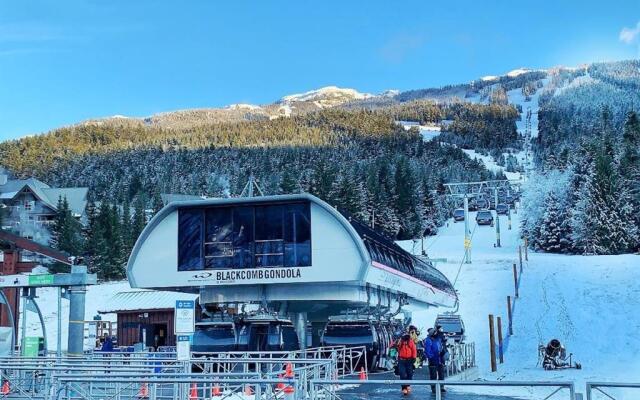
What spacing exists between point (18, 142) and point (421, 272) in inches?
6102

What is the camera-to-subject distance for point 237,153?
173 metres

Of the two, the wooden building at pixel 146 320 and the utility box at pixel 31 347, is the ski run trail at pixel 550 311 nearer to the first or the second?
the wooden building at pixel 146 320

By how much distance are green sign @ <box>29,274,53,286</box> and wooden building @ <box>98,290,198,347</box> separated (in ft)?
67.7

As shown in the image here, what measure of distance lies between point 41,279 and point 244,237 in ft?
27.2

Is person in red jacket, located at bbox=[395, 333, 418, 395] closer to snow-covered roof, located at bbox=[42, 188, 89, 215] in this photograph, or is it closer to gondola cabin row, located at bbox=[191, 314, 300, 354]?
gondola cabin row, located at bbox=[191, 314, 300, 354]

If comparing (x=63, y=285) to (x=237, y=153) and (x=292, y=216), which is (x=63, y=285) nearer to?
(x=292, y=216)

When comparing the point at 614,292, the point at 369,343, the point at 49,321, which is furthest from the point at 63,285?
the point at 49,321

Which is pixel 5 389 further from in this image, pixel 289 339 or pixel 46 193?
pixel 46 193

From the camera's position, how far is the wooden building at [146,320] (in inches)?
1631

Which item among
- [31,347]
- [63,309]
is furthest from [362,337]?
[63,309]

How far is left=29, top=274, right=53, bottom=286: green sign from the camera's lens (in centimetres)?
1991

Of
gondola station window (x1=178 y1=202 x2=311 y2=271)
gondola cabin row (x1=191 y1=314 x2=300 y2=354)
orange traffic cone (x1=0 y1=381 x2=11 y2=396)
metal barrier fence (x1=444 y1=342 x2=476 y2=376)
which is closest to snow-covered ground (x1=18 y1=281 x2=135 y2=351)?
gondola cabin row (x1=191 y1=314 x2=300 y2=354)

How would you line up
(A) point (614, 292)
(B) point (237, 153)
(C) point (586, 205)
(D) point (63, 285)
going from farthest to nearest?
(B) point (237, 153)
(C) point (586, 205)
(A) point (614, 292)
(D) point (63, 285)

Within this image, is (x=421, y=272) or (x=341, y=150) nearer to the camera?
(x=421, y=272)
